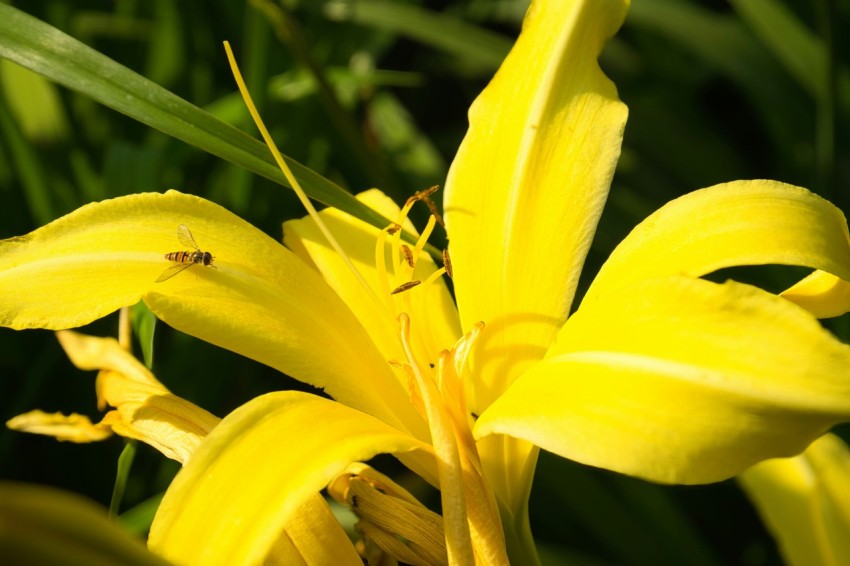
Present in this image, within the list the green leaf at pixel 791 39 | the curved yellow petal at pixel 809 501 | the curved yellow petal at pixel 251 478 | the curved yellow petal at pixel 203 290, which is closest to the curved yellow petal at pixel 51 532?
the curved yellow petal at pixel 251 478

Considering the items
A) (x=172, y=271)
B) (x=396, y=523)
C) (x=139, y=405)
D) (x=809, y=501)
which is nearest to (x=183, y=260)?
(x=172, y=271)

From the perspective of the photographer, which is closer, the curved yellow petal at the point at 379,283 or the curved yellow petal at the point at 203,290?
the curved yellow petal at the point at 203,290

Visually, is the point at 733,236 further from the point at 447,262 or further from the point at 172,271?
the point at 172,271

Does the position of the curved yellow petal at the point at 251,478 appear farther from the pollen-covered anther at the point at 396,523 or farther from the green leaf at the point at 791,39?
the green leaf at the point at 791,39

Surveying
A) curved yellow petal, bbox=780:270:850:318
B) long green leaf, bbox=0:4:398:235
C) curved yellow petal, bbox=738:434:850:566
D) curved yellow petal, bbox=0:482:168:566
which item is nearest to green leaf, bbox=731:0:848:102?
curved yellow petal, bbox=738:434:850:566

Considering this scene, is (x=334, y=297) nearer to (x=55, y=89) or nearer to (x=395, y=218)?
(x=395, y=218)

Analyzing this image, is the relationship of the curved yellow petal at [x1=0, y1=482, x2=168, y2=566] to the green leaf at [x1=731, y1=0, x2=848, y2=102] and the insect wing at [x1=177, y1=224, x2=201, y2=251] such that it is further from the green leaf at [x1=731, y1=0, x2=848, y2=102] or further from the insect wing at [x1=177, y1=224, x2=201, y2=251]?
Answer: the green leaf at [x1=731, y1=0, x2=848, y2=102]

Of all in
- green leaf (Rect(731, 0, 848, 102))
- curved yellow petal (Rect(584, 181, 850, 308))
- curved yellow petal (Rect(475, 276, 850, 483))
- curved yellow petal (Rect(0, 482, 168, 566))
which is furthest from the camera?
green leaf (Rect(731, 0, 848, 102))

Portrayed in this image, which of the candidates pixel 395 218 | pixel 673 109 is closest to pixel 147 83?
pixel 395 218
